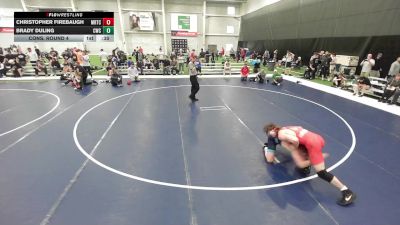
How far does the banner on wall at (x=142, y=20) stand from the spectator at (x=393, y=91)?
1073 inches

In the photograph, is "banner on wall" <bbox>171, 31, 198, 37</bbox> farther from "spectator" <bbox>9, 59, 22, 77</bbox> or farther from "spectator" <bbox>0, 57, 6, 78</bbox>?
"spectator" <bbox>0, 57, 6, 78</bbox>

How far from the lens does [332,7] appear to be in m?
16.9

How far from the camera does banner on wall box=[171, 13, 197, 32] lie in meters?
32.1

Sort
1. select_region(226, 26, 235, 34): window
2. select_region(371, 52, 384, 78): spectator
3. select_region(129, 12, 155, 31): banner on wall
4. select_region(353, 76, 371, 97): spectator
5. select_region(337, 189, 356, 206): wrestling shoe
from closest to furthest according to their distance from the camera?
1. select_region(337, 189, 356, 206): wrestling shoe
2. select_region(353, 76, 371, 97): spectator
3. select_region(371, 52, 384, 78): spectator
4. select_region(129, 12, 155, 31): banner on wall
5. select_region(226, 26, 235, 34): window

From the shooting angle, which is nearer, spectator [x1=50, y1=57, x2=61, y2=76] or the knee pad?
the knee pad

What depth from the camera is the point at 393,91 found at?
10250mm

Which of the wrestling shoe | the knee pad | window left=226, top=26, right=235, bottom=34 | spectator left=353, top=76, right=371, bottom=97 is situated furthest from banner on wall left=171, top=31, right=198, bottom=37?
the wrestling shoe

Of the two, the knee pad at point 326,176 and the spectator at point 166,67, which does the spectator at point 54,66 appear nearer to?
the spectator at point 166,67

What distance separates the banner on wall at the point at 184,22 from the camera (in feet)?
105

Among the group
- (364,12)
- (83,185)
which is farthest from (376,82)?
(83,185)

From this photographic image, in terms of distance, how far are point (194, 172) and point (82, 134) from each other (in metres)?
3.87

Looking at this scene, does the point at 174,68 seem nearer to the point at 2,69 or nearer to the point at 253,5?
the point at 2,69

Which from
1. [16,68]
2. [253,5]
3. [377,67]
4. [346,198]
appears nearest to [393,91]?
[377,67]

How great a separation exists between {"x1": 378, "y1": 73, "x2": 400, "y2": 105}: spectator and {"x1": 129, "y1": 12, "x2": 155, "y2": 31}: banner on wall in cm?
2726
